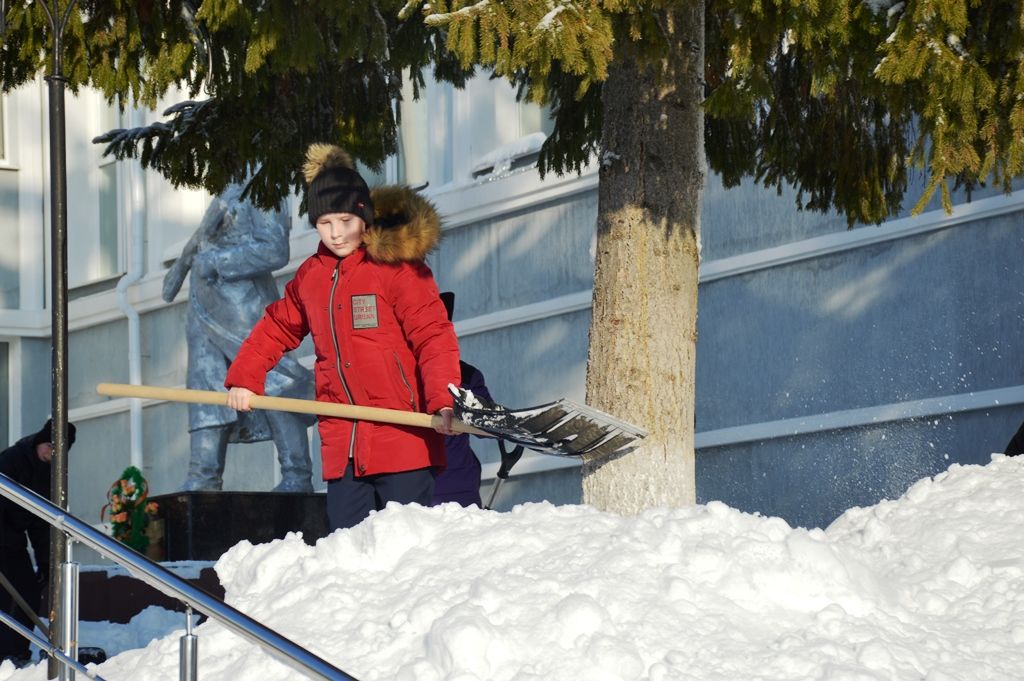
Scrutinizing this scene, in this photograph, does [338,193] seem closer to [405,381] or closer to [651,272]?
[405,381]

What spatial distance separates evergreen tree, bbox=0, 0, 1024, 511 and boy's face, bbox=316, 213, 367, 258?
21.0 inches

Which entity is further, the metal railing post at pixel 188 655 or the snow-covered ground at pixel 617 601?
the snow-covered ground at pixel 617 601

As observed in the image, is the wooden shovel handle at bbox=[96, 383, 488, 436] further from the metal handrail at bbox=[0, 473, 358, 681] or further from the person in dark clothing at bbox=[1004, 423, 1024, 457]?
the person in dark clothing at bbox=[1004, 423, 1024, 457]

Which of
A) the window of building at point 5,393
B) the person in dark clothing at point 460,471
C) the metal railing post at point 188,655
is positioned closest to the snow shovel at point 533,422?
the person in dark clothing at point 460,471

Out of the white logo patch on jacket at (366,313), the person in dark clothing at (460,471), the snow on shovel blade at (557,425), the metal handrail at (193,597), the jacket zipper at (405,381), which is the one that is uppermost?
the white logo patch on jacket at (366,313)

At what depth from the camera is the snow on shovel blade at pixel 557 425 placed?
5.37 metres

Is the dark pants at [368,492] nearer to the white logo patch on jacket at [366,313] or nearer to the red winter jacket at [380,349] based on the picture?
the red winter jacket at [380,349]

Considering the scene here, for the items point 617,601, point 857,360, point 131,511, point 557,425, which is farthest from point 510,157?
point 617,601

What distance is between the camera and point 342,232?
5.71 meters

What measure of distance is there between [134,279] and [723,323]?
7.82 m

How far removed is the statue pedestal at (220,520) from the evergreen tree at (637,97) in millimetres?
2381

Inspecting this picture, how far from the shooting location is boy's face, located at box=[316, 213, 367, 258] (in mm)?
5707

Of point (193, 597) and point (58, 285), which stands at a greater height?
point (58, 285)

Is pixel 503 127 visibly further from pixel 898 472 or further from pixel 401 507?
pixel 401 507
